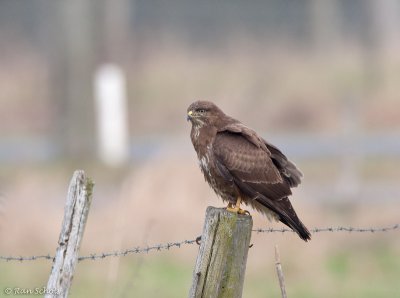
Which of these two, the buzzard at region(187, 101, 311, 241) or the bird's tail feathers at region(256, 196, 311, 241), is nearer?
the bird's tail feathers at region(256, 196, 311, 241)

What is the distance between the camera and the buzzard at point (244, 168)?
7.19 metres

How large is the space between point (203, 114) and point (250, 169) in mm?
628

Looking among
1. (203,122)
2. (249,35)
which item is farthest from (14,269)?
(249,35)

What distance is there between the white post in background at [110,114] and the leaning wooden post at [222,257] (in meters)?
13.7

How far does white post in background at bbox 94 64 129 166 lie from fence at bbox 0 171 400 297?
540 inches

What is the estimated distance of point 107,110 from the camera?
2039cm

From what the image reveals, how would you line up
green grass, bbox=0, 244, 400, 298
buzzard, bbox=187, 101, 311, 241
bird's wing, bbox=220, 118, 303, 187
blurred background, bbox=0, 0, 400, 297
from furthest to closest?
blurred background, bbox=0, 0, 400, 297 < green grass, bbox=0, 244, 400, 298 < bird's wing, bbox=220, 118, 303, 187 < buzzard, bbox=187, 101, 311, 241

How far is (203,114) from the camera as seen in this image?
7.65 metres

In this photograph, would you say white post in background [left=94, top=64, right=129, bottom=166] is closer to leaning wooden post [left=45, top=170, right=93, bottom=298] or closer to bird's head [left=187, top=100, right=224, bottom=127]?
bird's head [left=187, top=100, right=224, bottom=127]

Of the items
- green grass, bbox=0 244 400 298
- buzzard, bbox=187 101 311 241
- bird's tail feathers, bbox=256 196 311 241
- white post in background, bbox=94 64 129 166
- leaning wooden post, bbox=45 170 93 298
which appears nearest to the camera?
leaning wooden post, bbox=45 170 93 298

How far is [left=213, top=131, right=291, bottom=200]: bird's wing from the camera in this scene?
721cm

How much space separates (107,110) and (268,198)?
13.4 m

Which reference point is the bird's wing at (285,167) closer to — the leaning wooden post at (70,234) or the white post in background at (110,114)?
the leaning wooden post at (70,234)

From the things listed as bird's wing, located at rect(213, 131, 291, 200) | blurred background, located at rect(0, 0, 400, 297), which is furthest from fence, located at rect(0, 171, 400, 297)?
blurred background, located at rect(0, 0, 400, 297)
